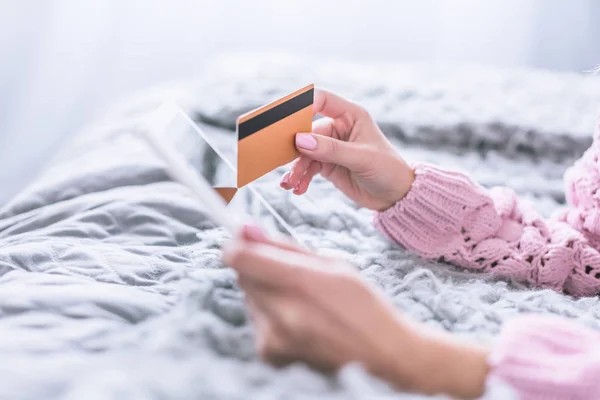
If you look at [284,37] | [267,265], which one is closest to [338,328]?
[267,265]

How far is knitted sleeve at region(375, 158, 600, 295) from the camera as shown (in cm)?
78

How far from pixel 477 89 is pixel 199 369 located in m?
A: 1.06

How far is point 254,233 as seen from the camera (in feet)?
1.60

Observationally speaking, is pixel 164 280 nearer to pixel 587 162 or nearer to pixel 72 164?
pixel 72 164

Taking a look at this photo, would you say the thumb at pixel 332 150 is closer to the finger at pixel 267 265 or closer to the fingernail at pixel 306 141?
the fingernail at pixel 306 141

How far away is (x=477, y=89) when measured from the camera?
1341 millimetres

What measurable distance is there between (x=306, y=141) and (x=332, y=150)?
46 mm

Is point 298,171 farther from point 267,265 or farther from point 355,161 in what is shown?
point 267,265

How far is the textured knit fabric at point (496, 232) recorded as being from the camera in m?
0.78

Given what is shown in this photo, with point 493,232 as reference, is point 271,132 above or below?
above

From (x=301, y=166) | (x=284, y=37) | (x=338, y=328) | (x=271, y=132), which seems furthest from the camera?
(x=284, y=37)

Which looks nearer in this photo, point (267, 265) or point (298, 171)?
point (267, 265)

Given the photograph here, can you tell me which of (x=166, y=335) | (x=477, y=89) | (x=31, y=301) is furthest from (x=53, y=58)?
(x=166, y=335)

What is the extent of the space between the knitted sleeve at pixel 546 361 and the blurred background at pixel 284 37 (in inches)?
62.8
